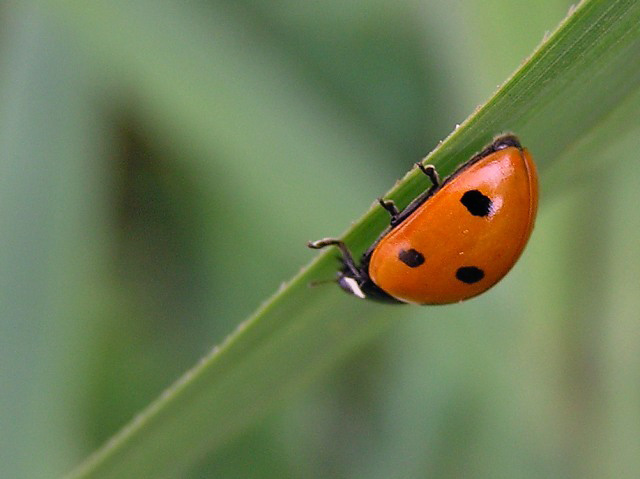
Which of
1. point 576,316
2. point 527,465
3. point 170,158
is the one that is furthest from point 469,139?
point 170,158

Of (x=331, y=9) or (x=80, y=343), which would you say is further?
(x=331, y=9)

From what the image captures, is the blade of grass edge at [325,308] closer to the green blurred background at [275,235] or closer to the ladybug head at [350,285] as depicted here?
the ladybug head at [350,285]

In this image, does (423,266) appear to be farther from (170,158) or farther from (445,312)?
(170,158)

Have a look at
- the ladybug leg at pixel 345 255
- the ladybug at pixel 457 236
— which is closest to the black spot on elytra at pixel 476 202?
the ladybug at pixel 457 236

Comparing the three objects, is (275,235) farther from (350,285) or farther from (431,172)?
(431,172)

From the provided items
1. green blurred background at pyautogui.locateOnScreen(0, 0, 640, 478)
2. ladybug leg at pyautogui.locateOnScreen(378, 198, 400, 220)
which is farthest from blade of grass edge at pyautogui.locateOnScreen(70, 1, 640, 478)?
green blurred background at pyautogui.locateOnScreen(0, 0, 640, 478)

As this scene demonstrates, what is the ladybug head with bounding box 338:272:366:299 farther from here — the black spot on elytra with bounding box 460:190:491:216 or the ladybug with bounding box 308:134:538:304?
the black spot on elytra with bounding box 460:190:491:216

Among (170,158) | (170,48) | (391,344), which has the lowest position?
(391,344)
